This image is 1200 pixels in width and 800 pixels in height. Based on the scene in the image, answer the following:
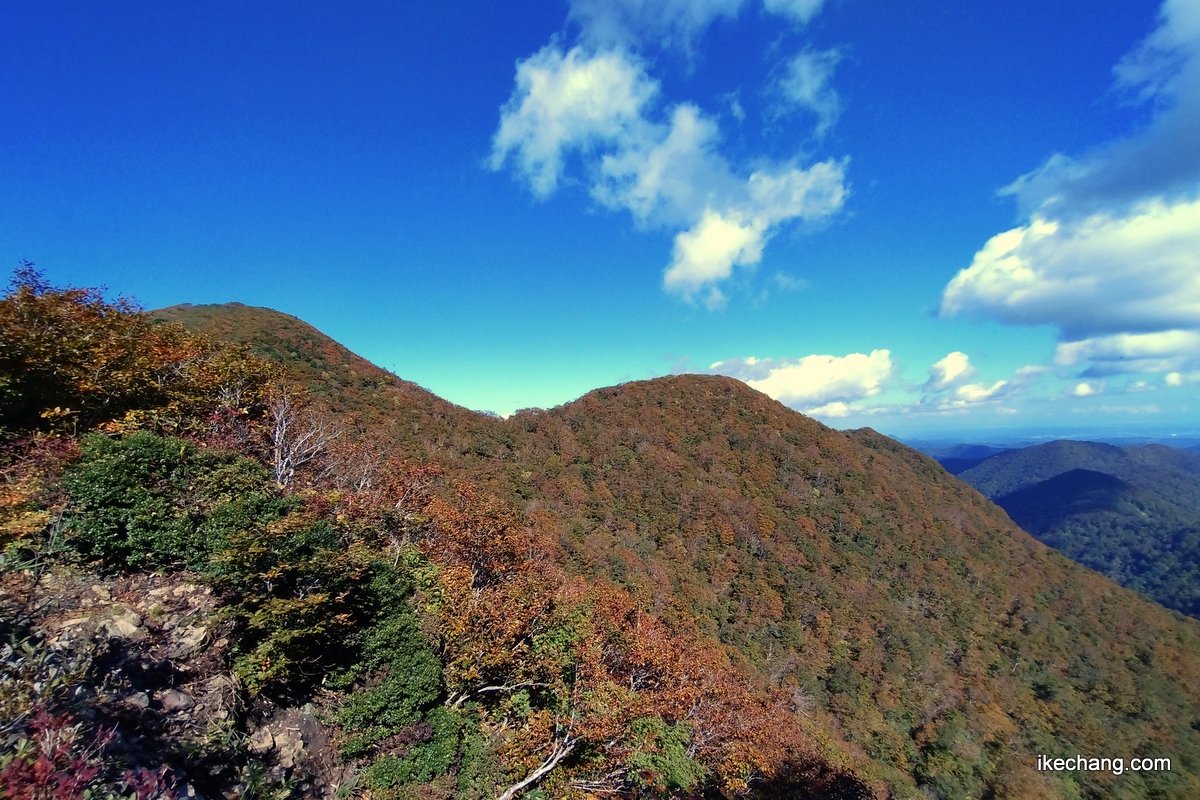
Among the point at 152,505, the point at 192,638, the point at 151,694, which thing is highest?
the point at 152,505

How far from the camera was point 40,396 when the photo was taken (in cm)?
1116

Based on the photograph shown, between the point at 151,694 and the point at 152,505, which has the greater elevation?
the point at 152,505

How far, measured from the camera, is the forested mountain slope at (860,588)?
1620 inches

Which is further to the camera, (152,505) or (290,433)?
(290,433)

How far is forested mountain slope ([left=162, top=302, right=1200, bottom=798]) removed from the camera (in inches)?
1620

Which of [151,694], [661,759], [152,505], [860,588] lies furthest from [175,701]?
[860,588]

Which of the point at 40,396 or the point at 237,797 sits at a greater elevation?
the point at 40,396

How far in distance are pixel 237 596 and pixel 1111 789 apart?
72569mm

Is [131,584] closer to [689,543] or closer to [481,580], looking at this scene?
[481,580]

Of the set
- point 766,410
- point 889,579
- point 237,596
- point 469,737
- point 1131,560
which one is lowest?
point 1131,560

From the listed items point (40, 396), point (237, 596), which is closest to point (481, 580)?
point (237, 596)

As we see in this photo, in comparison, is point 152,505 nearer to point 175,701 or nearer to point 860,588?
point 175,701

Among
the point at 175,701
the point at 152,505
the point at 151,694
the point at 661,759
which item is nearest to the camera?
the point at 151,694

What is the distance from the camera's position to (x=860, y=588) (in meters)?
52.9
